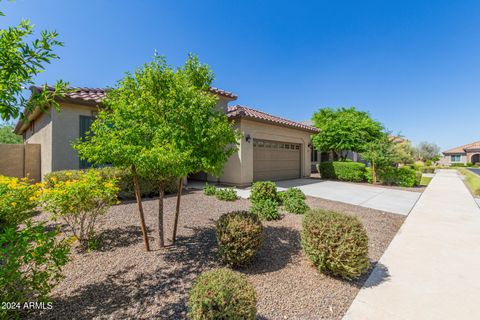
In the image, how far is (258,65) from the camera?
14.6 metres

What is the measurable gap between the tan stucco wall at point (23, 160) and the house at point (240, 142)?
19.5 inches

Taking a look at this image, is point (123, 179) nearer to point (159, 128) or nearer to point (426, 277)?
point (159, 128)

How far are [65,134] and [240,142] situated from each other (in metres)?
7.61

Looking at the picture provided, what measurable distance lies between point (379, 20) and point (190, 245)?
1513cm

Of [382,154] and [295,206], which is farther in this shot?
[382,154]

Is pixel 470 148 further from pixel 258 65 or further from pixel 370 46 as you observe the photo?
pixel 258 65

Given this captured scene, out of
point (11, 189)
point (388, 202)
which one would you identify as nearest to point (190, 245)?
point (11, 189)

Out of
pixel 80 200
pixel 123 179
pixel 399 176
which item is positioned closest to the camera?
pixel 80 200

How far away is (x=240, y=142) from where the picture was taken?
35.5 ft

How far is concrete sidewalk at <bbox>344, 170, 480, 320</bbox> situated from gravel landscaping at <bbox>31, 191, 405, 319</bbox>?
20 centimetres

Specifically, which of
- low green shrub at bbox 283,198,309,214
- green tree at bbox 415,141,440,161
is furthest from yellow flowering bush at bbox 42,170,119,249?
green tree at bbox 415,141,440,161

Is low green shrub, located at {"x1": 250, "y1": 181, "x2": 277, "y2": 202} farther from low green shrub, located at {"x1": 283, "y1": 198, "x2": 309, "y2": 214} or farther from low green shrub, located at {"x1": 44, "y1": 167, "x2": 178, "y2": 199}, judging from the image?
low green shrub, located at {"x1": 44, "y1": 167, "x2": 178, "y2": 199}

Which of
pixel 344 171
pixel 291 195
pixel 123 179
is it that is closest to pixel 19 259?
pixel 123 179

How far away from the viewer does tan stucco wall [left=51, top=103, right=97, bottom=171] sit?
795 centimetres
